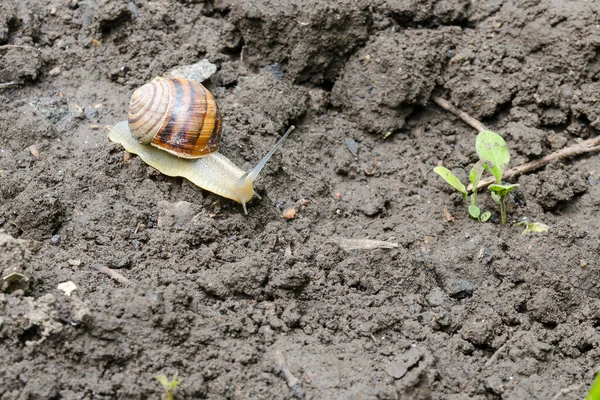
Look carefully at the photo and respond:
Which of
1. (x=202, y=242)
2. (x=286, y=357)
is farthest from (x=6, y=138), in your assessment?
(x=286, y=357)

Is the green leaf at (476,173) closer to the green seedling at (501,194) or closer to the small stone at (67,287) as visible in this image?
the green seedling at (501,194)

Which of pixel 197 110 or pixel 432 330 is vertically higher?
pixel 197 110

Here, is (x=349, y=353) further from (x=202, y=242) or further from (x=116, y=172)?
(x=116, y=172)

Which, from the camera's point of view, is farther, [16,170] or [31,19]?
[31,19]

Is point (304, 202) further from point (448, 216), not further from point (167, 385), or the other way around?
point (167, 385)

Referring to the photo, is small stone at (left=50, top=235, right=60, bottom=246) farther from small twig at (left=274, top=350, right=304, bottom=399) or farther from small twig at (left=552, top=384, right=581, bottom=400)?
small twig at (left=552, top=384, right=581, bottom=400)

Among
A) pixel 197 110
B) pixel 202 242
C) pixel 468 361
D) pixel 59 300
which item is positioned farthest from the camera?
pixel 197 110

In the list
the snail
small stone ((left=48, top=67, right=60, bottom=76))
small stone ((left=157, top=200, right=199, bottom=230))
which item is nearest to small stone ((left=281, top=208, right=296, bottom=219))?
the snail
